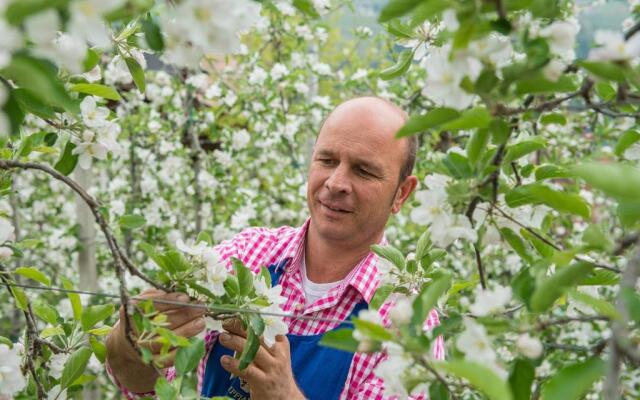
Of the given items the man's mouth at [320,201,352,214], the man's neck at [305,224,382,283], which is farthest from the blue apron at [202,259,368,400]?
the man's mouth at [320,201,352,214]

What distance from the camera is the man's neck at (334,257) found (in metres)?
2.04

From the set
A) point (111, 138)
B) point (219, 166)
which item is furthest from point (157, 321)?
point (219, 166)

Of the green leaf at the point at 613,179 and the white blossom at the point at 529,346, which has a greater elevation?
the green leaf at the point at 613,179

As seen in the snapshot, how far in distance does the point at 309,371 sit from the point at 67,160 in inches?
32.2

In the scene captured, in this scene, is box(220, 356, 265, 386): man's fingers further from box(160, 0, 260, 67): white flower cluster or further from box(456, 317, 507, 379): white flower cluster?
box(160, 0, 260, 67): white flower cluster

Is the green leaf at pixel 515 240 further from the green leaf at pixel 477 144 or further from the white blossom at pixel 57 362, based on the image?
the white blossom at pixel 57 362

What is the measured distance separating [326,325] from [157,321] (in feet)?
2.64

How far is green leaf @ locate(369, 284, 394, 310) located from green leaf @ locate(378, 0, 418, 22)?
2.45ft

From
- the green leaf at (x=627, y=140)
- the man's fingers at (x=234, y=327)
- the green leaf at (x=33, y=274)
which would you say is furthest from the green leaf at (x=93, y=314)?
the green leaf at (x=627, y=140)

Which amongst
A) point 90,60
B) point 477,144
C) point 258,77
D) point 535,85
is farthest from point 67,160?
point 258,77

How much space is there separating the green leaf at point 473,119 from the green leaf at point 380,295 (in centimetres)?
63

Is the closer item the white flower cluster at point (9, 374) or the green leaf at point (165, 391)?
the green leaf at point (165, 391)

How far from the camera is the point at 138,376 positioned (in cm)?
167

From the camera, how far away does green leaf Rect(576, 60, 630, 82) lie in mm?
855
